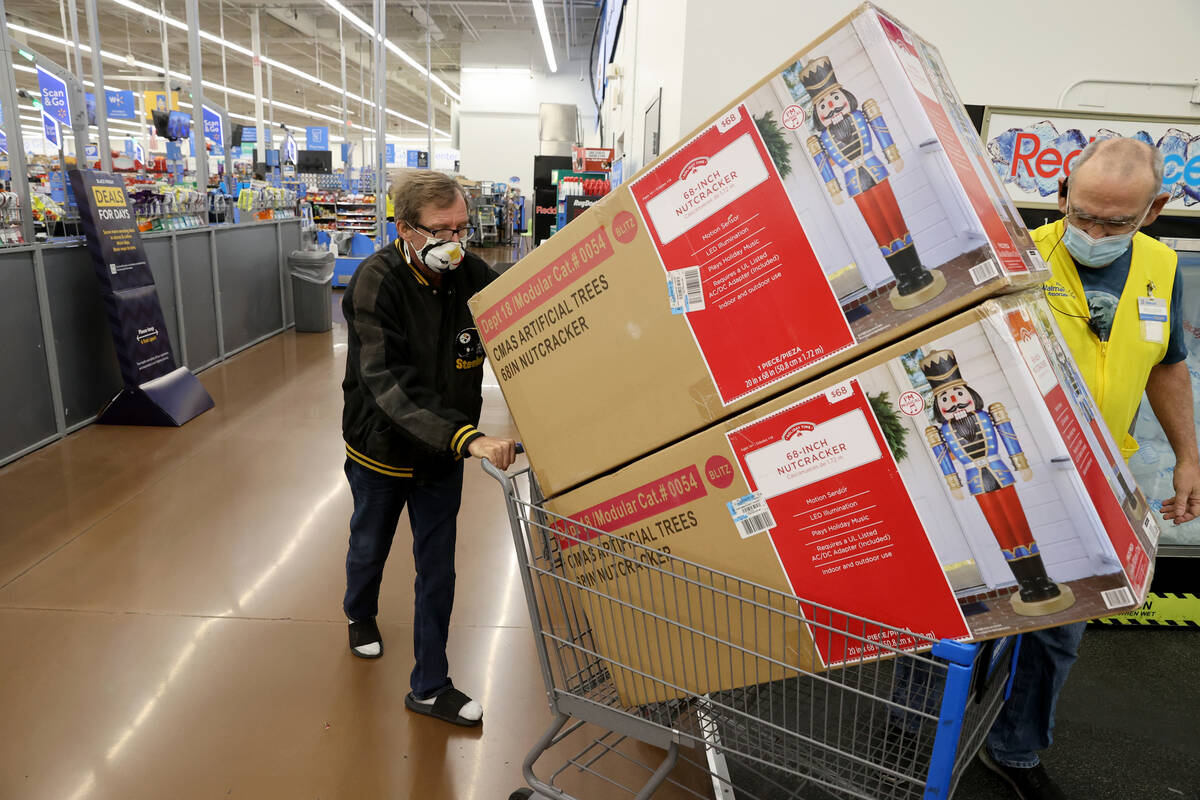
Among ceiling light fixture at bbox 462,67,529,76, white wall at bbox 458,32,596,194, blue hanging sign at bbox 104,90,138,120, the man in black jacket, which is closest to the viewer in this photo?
the man in black jacket

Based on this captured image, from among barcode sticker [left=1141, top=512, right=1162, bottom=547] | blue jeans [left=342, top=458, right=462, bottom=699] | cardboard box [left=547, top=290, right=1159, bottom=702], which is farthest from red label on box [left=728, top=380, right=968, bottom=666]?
blue jeans [left=342, top=458, right=462, bottom=699]

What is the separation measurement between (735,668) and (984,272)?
0.80 meters

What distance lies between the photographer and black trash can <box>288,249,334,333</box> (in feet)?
27.0

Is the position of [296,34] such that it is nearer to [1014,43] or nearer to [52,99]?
[52,99]

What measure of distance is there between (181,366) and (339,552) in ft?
10.4

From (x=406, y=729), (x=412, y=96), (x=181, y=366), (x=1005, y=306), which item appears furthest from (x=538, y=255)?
(x=412, y=96)

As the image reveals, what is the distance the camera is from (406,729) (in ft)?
7.58

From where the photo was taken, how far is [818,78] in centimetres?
121

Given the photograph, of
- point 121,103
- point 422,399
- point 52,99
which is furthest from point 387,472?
point 121,103

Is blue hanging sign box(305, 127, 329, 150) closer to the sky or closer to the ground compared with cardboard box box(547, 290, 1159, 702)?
closer to the sky

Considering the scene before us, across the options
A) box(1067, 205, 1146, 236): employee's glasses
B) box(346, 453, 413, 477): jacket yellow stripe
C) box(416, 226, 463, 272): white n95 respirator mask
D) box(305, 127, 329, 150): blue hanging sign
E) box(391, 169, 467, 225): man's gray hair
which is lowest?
box(346, 453, 413, 477): jacket yellow stripe

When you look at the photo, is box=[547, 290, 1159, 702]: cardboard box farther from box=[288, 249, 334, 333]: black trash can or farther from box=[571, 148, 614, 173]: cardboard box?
box=[571, 148, 614, 173]: cardboard box

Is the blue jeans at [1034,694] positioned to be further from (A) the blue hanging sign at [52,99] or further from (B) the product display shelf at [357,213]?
(B) the product display shelf at [357,213]

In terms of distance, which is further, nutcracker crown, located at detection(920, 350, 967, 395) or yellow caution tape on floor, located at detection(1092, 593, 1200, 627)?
yellow caution tape on floor, located at detection(1092, 593, 1200, 627)
